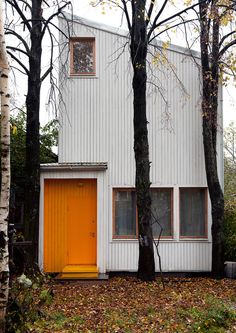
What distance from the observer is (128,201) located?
13.5m

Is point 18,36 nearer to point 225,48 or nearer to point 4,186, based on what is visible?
point 225,48

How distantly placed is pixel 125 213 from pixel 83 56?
484 cm

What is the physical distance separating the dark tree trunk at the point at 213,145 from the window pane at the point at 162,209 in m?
1.34

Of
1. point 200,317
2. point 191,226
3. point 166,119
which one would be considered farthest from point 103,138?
point 200,317

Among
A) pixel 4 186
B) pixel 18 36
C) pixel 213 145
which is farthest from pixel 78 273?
pixel 4 186

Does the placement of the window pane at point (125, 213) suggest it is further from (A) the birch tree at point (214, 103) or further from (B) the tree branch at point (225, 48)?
(B) the tree branch at point (225, 48)

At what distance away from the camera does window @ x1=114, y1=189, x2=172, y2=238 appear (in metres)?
13.4

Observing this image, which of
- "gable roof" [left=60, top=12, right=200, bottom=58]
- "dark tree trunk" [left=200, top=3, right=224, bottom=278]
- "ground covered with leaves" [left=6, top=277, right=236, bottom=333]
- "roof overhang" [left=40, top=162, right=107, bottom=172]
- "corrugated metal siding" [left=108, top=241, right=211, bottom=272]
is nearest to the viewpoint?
"ground covered with leaves" [left=6, top=277, right=236, bottom=333]

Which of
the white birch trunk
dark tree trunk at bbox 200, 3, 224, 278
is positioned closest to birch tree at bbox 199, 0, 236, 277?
dark tree trunk at bbox 200, 3, 224, 278

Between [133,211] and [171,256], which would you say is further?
[133,211]

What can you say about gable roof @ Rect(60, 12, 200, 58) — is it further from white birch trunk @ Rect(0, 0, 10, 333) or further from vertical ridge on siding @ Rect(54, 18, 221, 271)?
white birch trunk @ Rect(0, 0, 10, 333)

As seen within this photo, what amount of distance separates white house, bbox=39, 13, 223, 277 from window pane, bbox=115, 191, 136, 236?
3cm

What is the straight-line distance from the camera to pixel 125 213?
1351 centimetres

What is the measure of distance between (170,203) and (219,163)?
1.85 m
